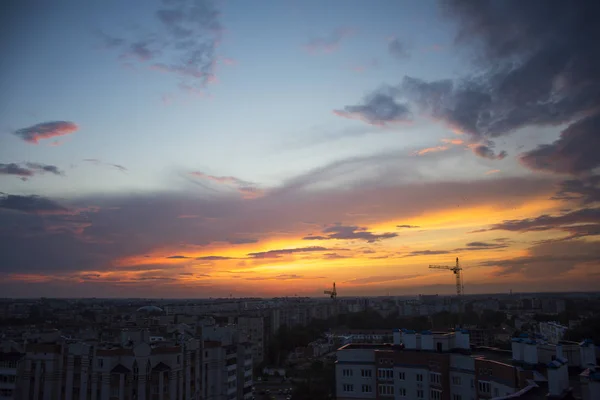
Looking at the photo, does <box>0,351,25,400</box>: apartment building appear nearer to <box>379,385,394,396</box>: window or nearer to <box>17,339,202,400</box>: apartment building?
<box>17,339,202,400</box>: apartment building

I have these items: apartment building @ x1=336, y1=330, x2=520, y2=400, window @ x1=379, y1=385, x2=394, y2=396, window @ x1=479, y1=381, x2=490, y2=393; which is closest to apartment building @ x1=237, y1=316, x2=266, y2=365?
apartment building @ x1=336, y1=330, x2=520, y2=400

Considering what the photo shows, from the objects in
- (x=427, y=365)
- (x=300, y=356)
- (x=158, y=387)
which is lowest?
(x=300, y=356)

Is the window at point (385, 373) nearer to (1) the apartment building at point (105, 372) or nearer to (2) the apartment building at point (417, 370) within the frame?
(2) the apartment building at point (417, 370)

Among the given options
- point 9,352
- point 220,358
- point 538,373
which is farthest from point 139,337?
point 538,373

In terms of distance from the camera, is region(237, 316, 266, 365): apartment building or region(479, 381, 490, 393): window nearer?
region(479, 381, 490, 393): window

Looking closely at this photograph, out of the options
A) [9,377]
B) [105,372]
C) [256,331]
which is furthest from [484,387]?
[256,331]

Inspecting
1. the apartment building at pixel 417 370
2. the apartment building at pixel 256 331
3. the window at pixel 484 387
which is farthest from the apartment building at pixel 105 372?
the apartment building at pixel 256 331

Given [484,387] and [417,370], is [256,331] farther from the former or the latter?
[484,387]

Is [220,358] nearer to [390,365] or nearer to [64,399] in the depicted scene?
[64,399]
